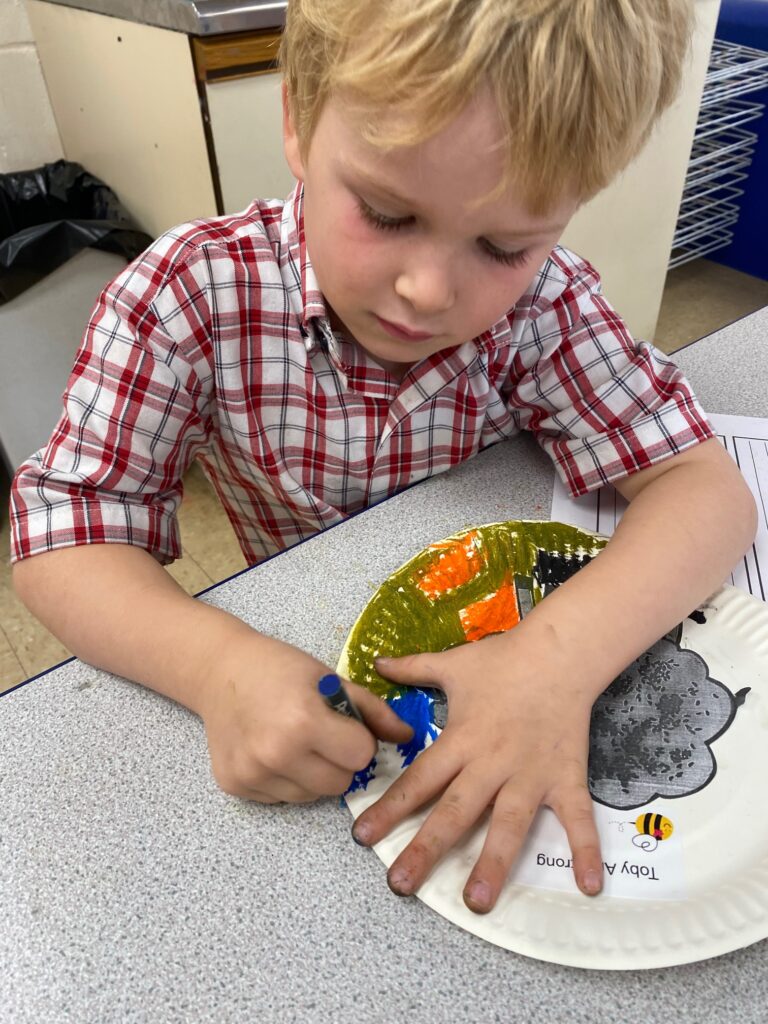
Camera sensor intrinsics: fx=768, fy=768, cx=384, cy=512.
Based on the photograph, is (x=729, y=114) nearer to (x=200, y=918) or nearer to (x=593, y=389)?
(x=593, y=389)

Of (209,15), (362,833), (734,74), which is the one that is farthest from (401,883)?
(734,74)

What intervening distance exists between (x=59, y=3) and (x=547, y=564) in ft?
4.69

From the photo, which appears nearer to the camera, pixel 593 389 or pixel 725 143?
pixel 593 389

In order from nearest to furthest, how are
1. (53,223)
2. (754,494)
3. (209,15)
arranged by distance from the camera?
(754,494) → (209,15) → (53,223)

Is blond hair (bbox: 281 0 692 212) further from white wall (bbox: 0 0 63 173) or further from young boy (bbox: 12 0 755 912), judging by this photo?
white wall (bbox: 0 0 63 173)

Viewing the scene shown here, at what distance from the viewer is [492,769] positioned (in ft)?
1.40

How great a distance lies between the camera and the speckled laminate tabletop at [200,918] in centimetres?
35

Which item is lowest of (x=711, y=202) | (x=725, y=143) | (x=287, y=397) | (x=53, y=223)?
(x=711, y=202)

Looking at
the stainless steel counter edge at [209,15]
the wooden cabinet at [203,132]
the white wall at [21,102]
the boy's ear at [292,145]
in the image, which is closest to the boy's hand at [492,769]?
the boy's ear at [292,145]

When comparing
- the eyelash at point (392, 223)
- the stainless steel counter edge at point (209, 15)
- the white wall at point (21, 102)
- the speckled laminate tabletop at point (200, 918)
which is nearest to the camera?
the speckled laminate tabletop at point (200, 918)

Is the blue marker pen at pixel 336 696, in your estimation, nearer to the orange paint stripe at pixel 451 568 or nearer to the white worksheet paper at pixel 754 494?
the orange paint stripe at pixel 451 568

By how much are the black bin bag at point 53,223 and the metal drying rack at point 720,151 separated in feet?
4.33

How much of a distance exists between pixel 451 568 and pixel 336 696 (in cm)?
17

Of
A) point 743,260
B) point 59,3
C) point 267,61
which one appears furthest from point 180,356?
point 743,260
